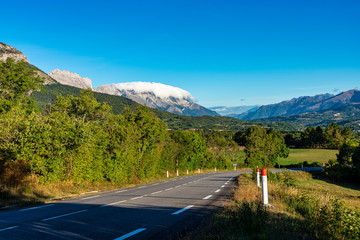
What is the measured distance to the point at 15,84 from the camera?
27.0 m

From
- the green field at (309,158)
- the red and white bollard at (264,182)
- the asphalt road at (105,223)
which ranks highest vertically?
the red and white bollard at (264,182)

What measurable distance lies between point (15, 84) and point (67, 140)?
594 inches

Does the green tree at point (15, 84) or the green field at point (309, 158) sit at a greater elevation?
the green tree at point (15, 84)

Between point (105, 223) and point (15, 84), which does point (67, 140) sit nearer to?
point (105, 223)

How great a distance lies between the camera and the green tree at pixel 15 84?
25891 millimetres

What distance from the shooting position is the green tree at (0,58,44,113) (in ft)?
84.9

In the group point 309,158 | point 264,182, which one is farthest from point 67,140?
point 309,158

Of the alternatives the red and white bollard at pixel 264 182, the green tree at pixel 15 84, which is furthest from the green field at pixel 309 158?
the red and white bollard at pixel 264 182

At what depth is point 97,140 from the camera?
19672mm

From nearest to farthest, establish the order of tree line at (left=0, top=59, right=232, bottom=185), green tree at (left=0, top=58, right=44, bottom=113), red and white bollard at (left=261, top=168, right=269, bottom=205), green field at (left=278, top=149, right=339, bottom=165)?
red and white bollard at (left=261, top=168, right=269, bottom=205), tree line at (left=0, top=59, right=232, bottom=185), green tree at (left=0, top=58, right=44, bottom=113), green field at (left=278, top=149, right=339, bottom=165)

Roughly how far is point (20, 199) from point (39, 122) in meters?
5.08

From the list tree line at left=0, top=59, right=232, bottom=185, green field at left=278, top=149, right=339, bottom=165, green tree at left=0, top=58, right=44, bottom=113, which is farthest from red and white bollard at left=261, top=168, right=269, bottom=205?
green field at left=278, top=149, right=339, bottom=165

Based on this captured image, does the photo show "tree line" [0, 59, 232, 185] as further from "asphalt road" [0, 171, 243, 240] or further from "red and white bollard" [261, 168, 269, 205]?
"red and white bollard" [261, 168, 269, 205]

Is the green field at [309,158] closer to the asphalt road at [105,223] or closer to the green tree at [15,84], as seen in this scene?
the green tree at [15,84]
